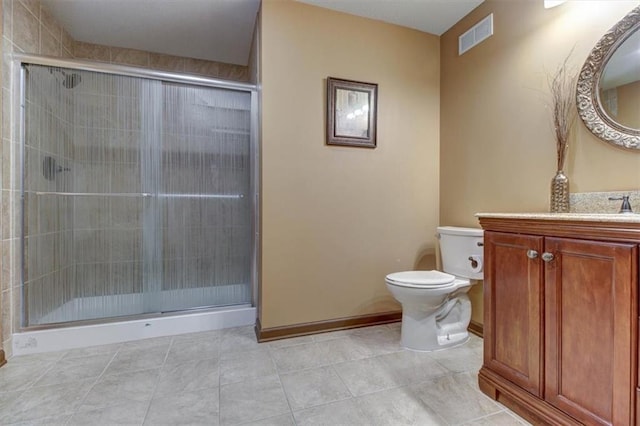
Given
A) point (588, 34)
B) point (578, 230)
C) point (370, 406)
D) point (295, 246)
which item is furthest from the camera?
point (295, 246)

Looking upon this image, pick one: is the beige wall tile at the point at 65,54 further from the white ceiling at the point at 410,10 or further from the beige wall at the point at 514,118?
the beige wall at the point at 514,118

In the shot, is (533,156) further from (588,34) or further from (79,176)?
(79,176)

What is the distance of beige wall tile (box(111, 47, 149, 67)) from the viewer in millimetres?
2777

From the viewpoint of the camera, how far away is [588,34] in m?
1.49

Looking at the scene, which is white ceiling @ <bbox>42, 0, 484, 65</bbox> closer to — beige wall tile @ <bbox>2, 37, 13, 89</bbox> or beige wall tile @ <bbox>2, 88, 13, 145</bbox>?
beige wall tile @ <bbox>2, 37, 13, 89</bbox>

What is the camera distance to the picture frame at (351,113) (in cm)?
216

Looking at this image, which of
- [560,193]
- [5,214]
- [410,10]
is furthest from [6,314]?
[410,10]

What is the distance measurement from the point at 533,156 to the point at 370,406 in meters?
1.68

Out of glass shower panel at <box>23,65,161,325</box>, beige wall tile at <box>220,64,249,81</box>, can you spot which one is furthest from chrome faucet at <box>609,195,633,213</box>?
beige wall tile at <box>220,64,249,81</box>

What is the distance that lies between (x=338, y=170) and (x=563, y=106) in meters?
1.37

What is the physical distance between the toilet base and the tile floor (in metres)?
0.06

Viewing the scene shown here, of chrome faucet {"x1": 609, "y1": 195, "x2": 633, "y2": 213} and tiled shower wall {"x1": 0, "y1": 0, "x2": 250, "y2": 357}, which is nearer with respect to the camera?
chrome faucet {"x1": 609, "y1": 195, "x2": 633, "y2": 213}

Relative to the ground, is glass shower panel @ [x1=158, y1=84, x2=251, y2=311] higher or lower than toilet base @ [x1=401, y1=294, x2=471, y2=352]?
higher

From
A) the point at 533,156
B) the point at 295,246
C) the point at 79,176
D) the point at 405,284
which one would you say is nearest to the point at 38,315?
the point at 79,176
